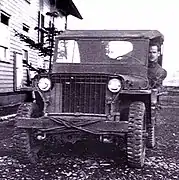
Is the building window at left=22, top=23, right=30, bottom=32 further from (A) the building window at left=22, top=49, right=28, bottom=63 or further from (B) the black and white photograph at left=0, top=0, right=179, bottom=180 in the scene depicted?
(B) the black and white photograph at left=0, top=0, right=179, bottom=180

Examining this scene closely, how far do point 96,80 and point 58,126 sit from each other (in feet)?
3.02

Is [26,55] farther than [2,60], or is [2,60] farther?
[26,55]

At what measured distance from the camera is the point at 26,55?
15.2 m

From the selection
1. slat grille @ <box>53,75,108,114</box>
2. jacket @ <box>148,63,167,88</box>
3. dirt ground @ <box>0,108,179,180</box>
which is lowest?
dirt ground @ <box>0,108,179,180</box>

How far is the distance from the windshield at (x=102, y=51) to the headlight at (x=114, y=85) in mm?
A: 1237

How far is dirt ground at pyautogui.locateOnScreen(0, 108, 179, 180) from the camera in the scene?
4.49 m

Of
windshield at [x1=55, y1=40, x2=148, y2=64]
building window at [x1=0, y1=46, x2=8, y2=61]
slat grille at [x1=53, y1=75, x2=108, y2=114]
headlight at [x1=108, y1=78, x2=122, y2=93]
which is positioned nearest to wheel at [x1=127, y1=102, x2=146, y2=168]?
headlight at [x1=108, y1=78, x2=122, y2=93]

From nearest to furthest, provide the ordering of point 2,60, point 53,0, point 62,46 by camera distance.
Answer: point 62,46, point 2,60, point 53,0

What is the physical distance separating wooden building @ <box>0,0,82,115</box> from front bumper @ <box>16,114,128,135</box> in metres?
4.84

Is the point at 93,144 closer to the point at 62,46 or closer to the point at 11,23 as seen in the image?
the point at 62,46

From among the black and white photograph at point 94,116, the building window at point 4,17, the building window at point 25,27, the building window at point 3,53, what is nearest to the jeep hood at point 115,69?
the black and white photograph at point 94,116

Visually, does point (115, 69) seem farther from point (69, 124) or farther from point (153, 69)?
point (69, 124)

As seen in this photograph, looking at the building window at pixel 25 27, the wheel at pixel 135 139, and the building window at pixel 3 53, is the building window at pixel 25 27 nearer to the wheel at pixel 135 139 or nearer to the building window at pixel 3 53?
the building window at pixel 3 53

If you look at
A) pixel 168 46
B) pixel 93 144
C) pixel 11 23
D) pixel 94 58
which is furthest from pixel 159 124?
pixel 168 46
